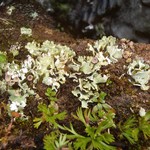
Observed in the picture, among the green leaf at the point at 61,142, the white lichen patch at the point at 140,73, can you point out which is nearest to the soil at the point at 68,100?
the white lichen patch at the point at 140,73

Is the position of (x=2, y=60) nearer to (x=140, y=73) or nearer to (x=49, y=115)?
(x=49, y=115)

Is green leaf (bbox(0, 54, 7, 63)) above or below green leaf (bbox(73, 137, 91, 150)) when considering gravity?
above

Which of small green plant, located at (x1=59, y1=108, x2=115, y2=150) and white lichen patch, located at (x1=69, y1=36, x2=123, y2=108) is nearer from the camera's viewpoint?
small green plant, located at (x1=59, y1=108, x2=115, y2=150)

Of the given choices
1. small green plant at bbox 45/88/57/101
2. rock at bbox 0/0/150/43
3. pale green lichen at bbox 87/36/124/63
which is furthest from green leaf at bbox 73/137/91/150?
rock at bbox 0/0/150/43

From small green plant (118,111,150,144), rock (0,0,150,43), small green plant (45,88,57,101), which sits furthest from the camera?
rock (0,0,150,43)

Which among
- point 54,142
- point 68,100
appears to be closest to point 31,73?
point 68,100

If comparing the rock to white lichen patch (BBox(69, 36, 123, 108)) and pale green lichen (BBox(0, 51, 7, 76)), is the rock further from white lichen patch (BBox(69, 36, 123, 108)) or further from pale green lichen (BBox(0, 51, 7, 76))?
pale green lichen (BBox(0, 51, 7, 76))

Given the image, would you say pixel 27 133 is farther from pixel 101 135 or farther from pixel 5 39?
pixel 5 39

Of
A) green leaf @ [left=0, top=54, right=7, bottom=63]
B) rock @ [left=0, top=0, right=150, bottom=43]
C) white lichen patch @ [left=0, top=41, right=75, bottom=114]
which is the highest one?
green leaf @ [left=0, top=54, right=7, bottom=63]
